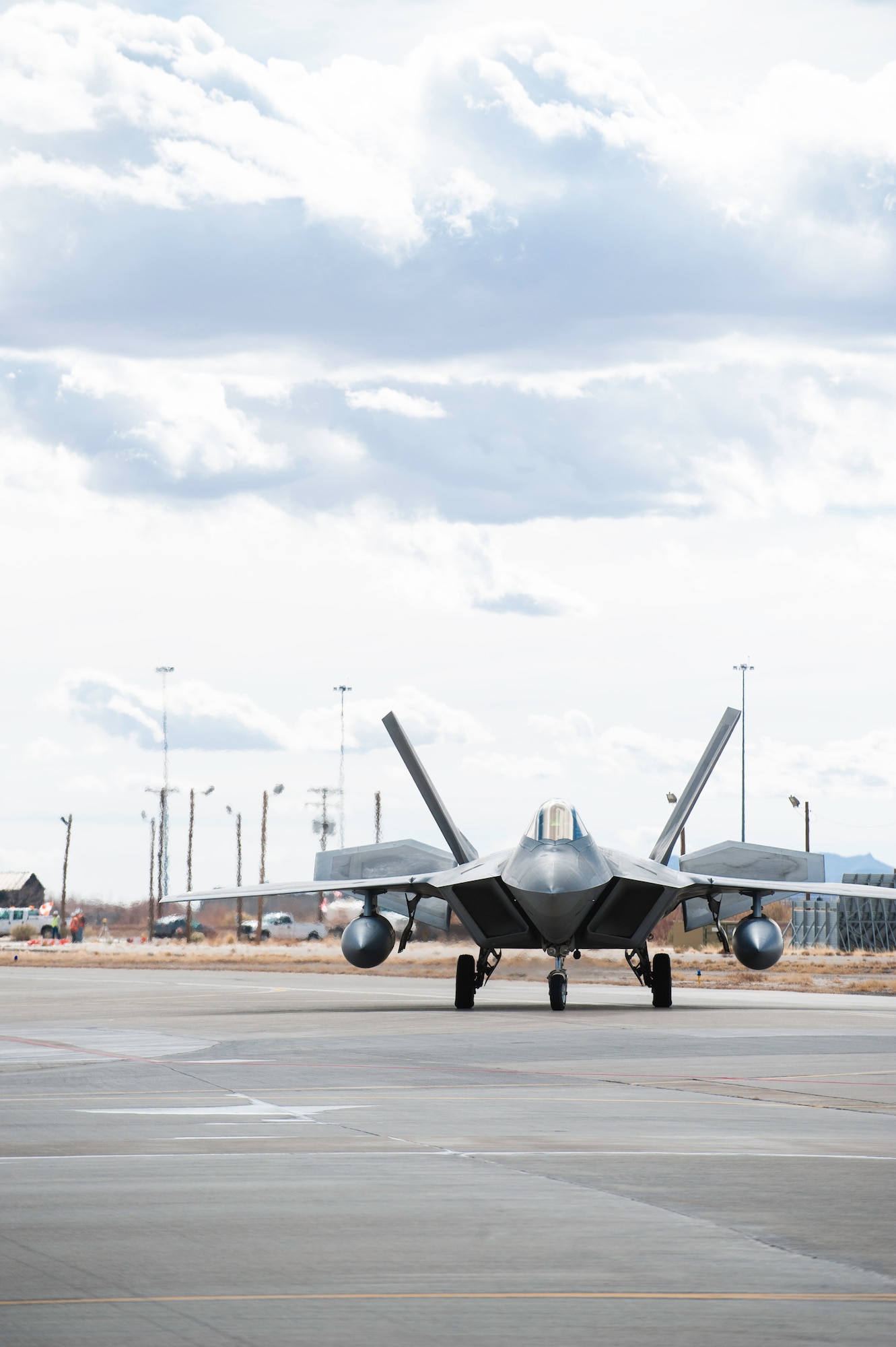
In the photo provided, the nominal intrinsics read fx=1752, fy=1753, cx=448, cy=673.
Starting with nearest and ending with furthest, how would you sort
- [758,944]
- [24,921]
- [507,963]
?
[758,944] < [507,963] < [24,921]

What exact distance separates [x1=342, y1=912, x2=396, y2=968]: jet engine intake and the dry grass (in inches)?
544

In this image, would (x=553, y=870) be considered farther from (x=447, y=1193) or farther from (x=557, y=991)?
(x=447, y=1193)

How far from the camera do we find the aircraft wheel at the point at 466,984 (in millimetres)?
30391

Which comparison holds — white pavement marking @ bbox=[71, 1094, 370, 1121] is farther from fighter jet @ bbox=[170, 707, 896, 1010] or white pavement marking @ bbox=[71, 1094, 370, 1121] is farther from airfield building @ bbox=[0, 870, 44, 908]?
airfield building @ bbox=[0, 870, 44, 908]

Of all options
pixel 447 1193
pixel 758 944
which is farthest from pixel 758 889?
pixel 447 1193

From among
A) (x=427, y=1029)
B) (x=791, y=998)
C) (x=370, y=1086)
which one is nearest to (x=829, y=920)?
(x=791, y=998)

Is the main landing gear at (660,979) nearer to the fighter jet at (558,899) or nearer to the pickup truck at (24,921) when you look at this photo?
the fighter jet at (558,899)

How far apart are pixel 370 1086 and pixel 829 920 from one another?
67310 millimetres

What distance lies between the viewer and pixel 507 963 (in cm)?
5681

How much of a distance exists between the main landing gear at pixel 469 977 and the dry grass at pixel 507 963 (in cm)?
1192

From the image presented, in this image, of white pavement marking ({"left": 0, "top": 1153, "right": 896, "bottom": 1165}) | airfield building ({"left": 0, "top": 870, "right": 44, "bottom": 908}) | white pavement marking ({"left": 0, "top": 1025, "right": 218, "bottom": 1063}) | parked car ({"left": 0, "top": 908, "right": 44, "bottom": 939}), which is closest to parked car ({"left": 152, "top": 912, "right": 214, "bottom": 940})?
parked car ({"left": 0, "top": 908, "right": 44, "bottom": 939})

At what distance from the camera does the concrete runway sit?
6691 mm

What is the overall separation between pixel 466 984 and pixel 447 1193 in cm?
2091

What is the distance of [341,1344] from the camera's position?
6.20m
